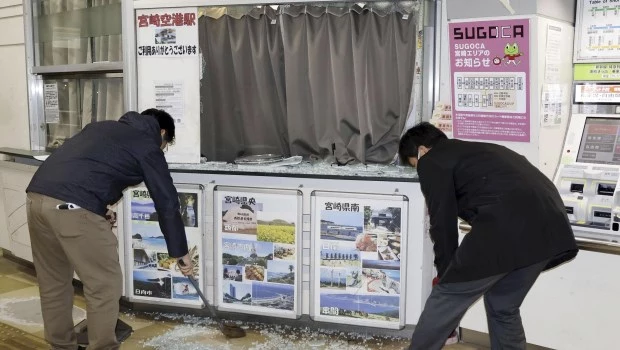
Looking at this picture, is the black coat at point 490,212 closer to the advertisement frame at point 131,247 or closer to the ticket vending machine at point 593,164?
the ticket vending machine at point 593,164

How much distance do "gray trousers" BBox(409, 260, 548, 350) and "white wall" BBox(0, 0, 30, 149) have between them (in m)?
3.77

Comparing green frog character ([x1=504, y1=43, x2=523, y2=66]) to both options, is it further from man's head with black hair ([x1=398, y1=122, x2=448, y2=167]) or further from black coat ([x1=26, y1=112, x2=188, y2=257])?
black coat ([x1=26, y1=112, x2=188, y2=257])

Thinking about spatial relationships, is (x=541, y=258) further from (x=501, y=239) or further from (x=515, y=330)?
(x=515, y=330)

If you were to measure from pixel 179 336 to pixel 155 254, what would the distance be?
565 millimetres

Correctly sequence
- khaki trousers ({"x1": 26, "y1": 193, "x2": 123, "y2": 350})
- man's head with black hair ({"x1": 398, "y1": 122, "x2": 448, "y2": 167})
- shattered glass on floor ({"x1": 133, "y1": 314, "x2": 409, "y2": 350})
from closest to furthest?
man's head with black hair ({"x1": 398, "y1": 122, "x2": 448, "y2": 167}) → khaki trousers ({"x1": 26, "y1": 193, "x2": 123, "y2": 350}) → shattered glass on floor ({"x1": 133, "y1": 314, "x2": 409, "y2": 350})

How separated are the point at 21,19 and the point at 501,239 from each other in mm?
4159

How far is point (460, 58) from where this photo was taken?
3.16 m

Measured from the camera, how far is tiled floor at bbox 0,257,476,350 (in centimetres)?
345

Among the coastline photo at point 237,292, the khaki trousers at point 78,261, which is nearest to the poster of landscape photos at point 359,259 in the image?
the coastline photo at point 237,292

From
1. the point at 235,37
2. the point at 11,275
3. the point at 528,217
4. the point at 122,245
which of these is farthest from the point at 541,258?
the point at 11,275

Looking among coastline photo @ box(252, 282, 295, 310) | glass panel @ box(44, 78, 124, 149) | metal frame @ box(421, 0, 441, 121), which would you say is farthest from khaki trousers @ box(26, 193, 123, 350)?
metal frame @ box(421, 0, 441, 121)

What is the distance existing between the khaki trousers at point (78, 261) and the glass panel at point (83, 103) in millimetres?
1666

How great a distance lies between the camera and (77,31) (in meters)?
4.61

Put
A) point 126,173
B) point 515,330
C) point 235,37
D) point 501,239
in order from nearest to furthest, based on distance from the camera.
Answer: point 501,239
point 515,330
point 126,173
point 235,37
